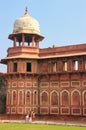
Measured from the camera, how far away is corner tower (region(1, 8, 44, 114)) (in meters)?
33.5

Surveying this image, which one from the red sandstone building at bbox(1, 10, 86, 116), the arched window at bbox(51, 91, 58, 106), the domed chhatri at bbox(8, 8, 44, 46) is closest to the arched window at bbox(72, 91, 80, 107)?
the red sandstone building at bbox(1, 10, 86, 116)

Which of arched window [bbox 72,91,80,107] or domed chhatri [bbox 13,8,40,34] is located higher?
domed chhatri [bbox 13,8,40,34]

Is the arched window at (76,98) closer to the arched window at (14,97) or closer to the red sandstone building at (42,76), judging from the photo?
the red sandstone building at (42,76)

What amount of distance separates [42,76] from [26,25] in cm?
583

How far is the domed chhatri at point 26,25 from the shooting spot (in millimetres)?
35434

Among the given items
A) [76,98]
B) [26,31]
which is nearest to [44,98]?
[76,98]

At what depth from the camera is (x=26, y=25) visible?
117 feet

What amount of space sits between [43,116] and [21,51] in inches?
290

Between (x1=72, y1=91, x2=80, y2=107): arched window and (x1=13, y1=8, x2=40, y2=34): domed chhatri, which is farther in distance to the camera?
(x1=13, y1=8, x2=40, y2=34): domed chhatri

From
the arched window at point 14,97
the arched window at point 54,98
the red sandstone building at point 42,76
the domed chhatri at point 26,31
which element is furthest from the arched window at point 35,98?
the domed chhatri at point 26,31

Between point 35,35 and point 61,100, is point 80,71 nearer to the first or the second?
point 61,100

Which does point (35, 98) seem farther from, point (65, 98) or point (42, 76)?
point (65, 98)

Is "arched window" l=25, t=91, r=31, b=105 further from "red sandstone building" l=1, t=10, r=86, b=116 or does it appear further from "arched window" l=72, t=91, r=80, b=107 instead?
"arched window" l=72, t=91, r=80, b=107

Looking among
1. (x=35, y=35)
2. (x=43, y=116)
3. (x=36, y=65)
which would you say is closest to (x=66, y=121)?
(x=43, y=116)
